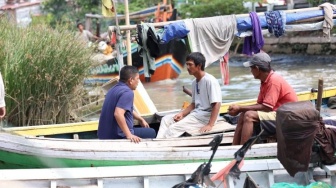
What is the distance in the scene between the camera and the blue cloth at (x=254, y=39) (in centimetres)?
937

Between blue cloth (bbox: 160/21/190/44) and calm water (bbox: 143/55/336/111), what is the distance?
17.6ft

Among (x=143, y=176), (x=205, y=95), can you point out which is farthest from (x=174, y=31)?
(x=143, y=176)

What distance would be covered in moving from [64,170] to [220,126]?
2.09 meters

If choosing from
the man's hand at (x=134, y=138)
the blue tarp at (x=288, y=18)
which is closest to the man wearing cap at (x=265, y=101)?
the man's hand at (x=134, y=138)

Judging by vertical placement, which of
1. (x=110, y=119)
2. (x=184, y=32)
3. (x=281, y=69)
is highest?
(x=184, y=32)

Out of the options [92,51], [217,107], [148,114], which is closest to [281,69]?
[92,51]

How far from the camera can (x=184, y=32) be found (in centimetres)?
928

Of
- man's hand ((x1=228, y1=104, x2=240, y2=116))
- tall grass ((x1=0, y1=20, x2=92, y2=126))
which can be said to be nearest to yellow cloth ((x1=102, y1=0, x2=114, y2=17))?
tall grass ((x1=0, y1=20, x2=92, y2=126))

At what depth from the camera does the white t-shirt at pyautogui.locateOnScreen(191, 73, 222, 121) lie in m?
7.14

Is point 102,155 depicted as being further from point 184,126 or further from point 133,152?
point 184,126

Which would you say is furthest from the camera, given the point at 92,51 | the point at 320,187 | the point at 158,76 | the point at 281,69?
the point at 281,69

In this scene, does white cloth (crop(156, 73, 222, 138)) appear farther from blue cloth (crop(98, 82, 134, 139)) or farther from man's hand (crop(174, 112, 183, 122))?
blue cloth (crop(98, 82, 134, 139))

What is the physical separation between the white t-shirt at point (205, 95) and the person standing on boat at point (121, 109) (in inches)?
31.3

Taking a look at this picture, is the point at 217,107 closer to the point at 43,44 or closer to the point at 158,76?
the point at 43,44
